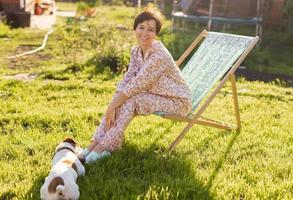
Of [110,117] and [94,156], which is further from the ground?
[110,117]

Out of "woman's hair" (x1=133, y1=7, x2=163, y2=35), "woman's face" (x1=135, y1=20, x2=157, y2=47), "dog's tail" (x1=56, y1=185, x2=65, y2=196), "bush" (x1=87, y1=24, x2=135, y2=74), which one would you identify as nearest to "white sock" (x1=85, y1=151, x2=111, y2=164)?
"dog's tail" (x1=56, y1=185, x2=65, y2=196)

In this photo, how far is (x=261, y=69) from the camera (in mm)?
9531

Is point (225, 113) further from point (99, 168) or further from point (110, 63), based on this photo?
point (110, 63)

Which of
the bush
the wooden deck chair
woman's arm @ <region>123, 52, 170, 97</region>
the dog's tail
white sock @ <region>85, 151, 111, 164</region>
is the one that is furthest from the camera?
the bush

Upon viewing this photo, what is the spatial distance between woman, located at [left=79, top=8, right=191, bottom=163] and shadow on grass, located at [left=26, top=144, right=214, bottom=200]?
183mm

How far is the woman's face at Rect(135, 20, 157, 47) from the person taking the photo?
4.29 meters

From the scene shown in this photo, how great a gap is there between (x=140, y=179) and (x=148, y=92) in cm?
95

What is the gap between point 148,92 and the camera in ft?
14.4

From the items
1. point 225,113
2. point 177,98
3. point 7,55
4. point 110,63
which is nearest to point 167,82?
point 177,98

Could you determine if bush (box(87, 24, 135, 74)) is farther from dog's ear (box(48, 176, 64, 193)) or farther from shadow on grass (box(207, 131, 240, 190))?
dog's ear (box(48, 176, 64, 193))

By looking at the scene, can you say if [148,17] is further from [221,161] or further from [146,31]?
[221,161]

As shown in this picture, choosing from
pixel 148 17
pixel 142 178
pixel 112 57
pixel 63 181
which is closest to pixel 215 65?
pixel 148 17

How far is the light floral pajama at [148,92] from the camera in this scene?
417 cm

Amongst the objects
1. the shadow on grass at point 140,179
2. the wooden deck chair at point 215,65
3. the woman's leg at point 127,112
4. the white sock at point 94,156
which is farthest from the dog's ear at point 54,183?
the wooden deck chair at point 215,65
